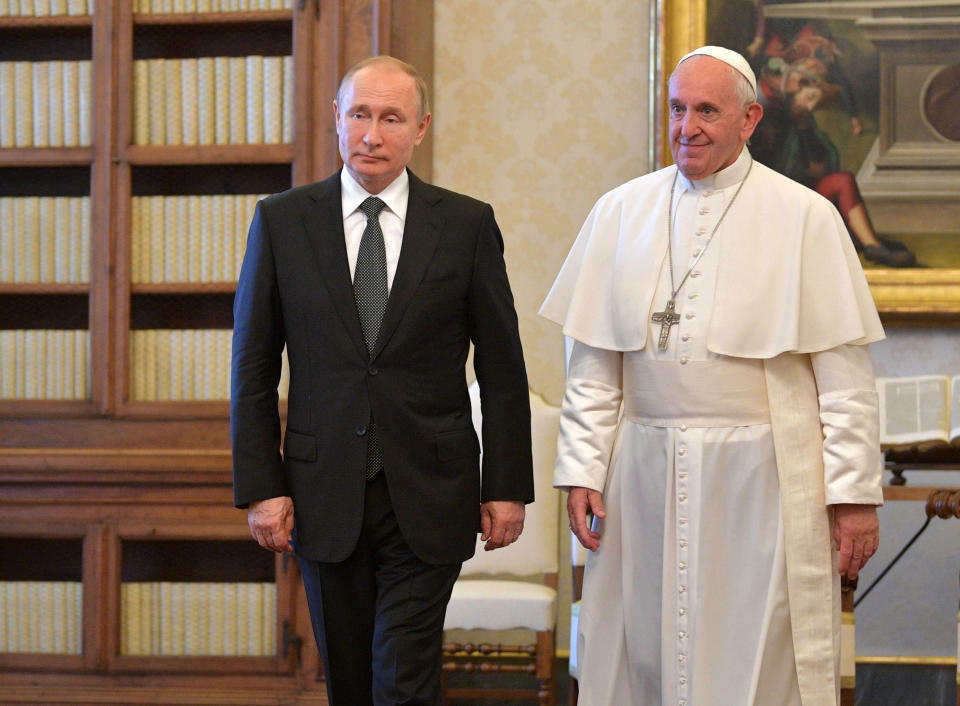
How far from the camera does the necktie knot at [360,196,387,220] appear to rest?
90.7 inches

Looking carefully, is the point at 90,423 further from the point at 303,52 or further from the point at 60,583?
the point at 303,52

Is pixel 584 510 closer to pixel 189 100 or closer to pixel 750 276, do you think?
pixel 750 276

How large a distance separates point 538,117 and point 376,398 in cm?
244

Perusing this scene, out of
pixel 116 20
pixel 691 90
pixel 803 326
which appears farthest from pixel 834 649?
pixel 116 20

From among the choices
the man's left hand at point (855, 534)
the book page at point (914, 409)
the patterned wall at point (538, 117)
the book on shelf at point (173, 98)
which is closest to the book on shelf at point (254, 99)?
the book on shelf at point (173, 98)

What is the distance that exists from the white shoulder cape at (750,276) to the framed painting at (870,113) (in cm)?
170

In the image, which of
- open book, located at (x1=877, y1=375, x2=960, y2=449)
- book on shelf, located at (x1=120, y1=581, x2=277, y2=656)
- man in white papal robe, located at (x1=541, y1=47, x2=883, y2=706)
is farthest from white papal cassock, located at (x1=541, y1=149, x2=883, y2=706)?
book on shelf, located at (x1=120, y1=581, x2=277, y2=656)

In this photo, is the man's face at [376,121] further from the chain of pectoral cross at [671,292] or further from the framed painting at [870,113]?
the framed painting at [870,113]

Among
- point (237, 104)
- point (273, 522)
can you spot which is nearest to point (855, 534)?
point (273, 522)

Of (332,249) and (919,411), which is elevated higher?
(332,249)

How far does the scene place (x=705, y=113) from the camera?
233 centimetres

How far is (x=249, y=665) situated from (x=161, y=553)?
20.4 inches

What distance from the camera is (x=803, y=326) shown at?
90.8 inches

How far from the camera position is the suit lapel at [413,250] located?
2.22 metres
